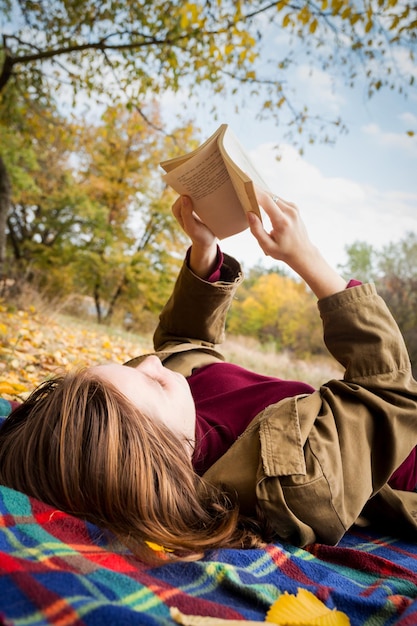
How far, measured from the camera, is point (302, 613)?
99cm

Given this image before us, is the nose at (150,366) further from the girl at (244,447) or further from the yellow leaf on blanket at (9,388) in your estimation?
the yellow leaf on blanket at (9,388)

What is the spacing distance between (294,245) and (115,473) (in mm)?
1017

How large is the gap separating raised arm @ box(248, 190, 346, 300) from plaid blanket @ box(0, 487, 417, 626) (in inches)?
35.3

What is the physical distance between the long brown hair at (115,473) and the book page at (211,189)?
95 cm

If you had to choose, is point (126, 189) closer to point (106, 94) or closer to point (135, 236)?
point (135, 236)

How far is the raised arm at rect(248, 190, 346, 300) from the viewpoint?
1718 millimetres

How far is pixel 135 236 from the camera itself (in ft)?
53.9

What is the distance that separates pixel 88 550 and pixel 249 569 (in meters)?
0.42

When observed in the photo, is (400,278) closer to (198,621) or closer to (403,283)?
(403,283)

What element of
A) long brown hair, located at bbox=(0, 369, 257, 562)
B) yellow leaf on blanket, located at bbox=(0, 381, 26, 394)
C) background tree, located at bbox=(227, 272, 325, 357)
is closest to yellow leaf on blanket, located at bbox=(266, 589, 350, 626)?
long brown hair, located at bbox=(0, 369, 257, 562)

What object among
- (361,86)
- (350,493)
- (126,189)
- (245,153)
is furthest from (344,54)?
(126,189)

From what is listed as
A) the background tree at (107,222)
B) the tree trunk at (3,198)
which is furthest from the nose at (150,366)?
the background tree at (107,222)

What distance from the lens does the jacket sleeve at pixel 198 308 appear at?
7.74 feet

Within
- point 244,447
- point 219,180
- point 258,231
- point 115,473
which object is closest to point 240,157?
point 219,180
